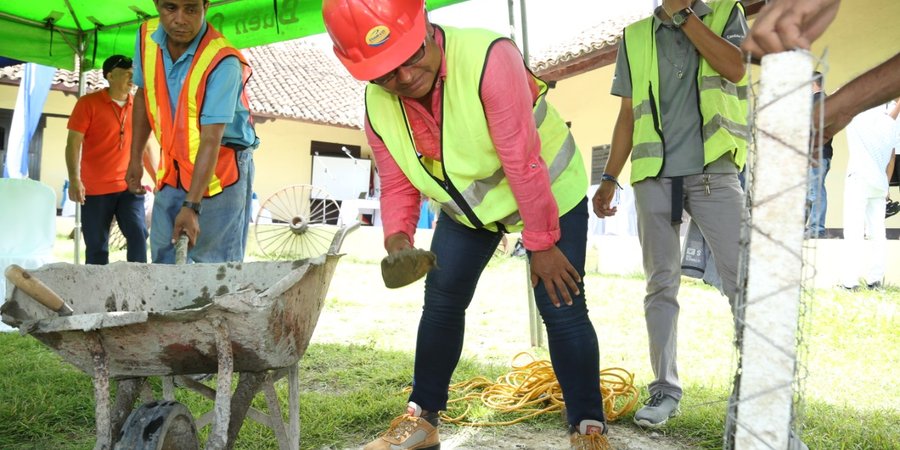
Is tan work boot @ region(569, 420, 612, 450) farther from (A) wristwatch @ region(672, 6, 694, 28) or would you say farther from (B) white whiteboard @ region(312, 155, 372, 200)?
(B) white whiteboard @ region(312, 155, 372, 200)

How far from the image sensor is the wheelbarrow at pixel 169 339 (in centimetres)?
166

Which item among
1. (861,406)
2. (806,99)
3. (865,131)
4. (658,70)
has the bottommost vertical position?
(861,406)

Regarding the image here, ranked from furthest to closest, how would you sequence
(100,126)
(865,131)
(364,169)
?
(364,169) → (865,131) → (100,126)

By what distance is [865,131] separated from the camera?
638cm

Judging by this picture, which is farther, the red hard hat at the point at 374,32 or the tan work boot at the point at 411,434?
the tan work boot at the point at 411,434

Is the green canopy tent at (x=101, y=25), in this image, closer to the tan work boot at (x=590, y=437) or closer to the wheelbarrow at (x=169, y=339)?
the wheelbarrow at (x=169, y=339)

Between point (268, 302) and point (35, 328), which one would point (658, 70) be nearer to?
point (268, 302)

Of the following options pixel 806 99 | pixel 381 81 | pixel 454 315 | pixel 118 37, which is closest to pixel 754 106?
pixel 806 99

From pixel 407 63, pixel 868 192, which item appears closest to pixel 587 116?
pixel 868 192

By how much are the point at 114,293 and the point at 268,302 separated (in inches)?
33.1

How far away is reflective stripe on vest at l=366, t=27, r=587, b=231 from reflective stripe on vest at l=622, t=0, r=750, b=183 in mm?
532

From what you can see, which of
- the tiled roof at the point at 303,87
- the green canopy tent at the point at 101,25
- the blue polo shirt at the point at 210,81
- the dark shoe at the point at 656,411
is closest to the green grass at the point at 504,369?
the dark shoe at the point at 656,411

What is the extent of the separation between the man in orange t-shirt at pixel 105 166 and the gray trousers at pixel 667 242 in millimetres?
3311

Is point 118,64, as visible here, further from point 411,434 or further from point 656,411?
point 656,411
